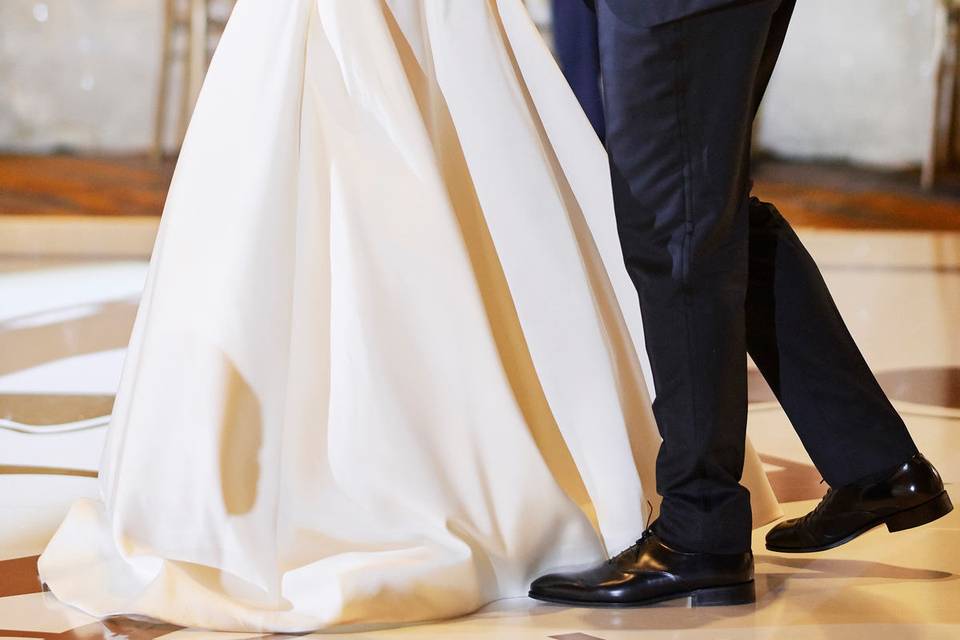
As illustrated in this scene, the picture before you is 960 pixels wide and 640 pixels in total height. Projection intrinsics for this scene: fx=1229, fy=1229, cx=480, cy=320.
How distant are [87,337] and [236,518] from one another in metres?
1.66

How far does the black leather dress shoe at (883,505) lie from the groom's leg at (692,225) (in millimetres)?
149

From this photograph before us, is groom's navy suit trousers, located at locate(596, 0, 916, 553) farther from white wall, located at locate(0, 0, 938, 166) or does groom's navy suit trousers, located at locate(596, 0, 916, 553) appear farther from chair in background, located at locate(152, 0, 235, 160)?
white wall, located at locate(0, 0, 938, 166)

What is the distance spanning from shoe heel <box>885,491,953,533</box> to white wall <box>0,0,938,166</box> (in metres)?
5.52

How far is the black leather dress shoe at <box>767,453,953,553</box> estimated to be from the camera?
123cm

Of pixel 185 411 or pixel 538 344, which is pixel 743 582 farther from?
pixel 185 411

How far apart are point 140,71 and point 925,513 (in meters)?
5.85

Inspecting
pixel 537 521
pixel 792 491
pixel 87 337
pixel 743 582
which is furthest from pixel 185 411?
pixel 87 337

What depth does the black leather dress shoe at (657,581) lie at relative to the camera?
115 cm

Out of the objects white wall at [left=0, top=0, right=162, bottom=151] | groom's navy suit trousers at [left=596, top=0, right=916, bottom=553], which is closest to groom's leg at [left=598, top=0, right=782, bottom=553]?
groom's navy suit trousers at [left=596, top=0, right=916, bottom=553]

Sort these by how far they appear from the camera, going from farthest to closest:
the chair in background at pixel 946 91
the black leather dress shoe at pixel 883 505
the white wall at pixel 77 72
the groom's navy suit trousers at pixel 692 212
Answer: the white wall at pixel 77 72 → the chair in background at pixel 946 91 → the black leather dress shoe at pixel 883 505 → the groom's navy suit trousers at pixel 692 212

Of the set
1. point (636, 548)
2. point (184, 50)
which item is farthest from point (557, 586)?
point (184, 50)

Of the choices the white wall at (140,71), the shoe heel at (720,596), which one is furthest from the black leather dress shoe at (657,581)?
the white wall at (140,71)

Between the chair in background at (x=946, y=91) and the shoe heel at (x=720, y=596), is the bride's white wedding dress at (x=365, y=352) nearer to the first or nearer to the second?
the shoe heel at (x=720, y=596)

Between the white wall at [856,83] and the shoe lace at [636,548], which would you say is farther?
the white wall at [856,83]
